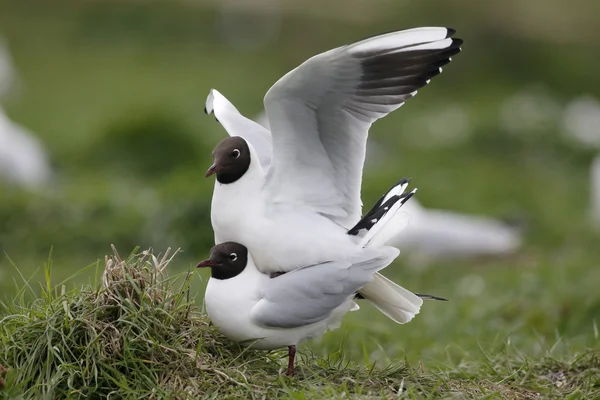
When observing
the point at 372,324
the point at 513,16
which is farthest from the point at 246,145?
the point at 513,16

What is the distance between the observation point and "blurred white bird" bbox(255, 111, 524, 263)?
9.70m

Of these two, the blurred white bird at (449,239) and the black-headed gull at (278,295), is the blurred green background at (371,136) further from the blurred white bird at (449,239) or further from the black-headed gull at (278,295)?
the black-headed gull at (278,295)

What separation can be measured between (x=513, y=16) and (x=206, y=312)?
51.3 feet

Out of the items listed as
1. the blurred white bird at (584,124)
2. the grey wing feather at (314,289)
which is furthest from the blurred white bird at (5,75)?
Answer: the grey wing feather at (314,289)

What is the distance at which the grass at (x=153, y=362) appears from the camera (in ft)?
14.4

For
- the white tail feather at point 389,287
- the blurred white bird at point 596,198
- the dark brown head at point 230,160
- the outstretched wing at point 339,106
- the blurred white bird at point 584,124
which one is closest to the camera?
the outstretched wing at point 339,106

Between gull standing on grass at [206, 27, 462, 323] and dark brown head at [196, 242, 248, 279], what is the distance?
0.11 m

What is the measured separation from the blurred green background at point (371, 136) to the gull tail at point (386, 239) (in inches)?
27.3

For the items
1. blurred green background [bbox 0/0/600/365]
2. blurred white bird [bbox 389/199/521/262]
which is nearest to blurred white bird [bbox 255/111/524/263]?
blurred white bird [bbox 389/199/521/262]

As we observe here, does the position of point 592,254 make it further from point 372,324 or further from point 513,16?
point 513,16

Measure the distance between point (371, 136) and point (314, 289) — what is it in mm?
12072

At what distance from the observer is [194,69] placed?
19.7 m

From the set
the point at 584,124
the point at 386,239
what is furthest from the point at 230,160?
the point at 584,124

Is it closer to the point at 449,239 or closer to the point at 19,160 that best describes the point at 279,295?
the point at 449,239
